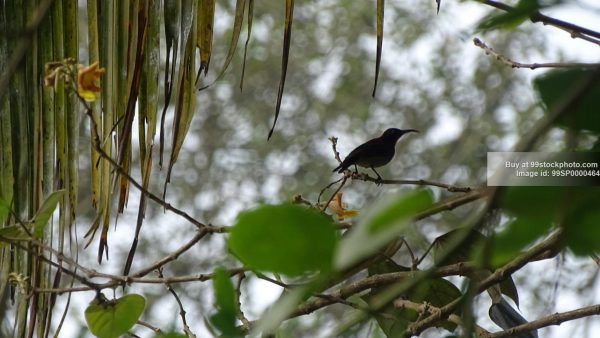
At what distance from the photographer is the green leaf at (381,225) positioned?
51 centimetres

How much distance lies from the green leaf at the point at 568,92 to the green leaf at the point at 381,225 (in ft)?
0.41

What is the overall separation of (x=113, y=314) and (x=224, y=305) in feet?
2.19

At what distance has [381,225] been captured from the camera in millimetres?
518

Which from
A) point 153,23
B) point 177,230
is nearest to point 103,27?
point 153,23

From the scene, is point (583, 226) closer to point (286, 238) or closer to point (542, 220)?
point (542, 220)

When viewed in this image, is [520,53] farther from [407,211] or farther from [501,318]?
[407,211]

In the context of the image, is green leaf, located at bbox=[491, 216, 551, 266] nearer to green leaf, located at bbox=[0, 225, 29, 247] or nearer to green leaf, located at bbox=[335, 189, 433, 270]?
green leaf, located at bbox=[335, 189, 433, 270]

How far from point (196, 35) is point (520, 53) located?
29.9 ft

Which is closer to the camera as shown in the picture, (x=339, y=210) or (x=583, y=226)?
(x=583, y=226)

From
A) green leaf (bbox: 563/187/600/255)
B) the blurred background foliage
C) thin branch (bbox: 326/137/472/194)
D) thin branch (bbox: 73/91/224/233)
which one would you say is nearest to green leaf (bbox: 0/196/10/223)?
thin branch (bbox: 73/91/224/233)

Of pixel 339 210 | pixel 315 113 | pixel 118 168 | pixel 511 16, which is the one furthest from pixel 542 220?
pixel 315 113

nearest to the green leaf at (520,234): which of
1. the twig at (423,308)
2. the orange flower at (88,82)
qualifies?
the orange flower at (88,82)

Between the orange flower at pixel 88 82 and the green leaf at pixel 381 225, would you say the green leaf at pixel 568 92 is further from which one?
the orange flower at pixel 88 82

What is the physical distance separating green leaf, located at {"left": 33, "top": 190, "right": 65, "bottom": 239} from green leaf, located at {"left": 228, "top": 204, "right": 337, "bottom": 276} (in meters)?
0.82
